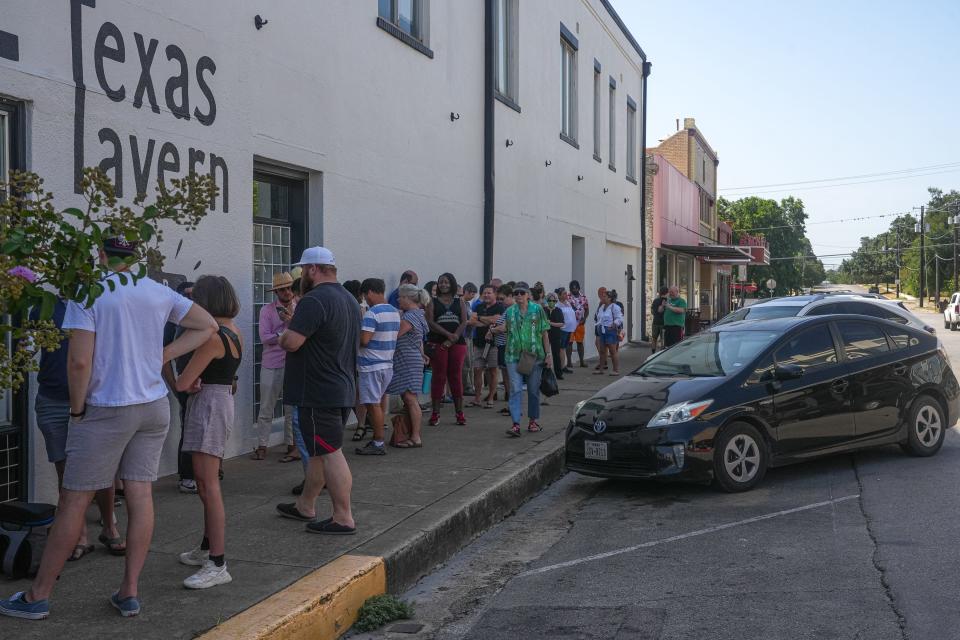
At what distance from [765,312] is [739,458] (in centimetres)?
689

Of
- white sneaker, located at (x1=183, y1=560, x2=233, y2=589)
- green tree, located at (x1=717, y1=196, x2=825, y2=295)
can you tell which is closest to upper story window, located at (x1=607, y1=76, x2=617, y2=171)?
white sneaker, located at (x1=183, y1=560, x2=233, y2=589)

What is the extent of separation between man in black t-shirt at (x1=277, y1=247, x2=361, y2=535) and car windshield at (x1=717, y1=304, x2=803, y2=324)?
909 centimetres

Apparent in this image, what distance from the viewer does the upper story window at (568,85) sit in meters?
19.6

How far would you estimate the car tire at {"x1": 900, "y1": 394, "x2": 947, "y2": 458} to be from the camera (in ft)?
29.6

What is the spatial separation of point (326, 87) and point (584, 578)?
20.6 feet

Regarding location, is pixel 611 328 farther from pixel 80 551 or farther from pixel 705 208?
pixel 705 208

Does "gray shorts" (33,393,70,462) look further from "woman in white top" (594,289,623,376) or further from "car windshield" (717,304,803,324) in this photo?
"woman in white top" (594,289,623,376)

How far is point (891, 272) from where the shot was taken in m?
144

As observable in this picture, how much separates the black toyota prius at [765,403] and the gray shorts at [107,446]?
448 cm

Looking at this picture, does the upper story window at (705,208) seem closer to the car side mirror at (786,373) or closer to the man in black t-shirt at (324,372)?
the car side mirror at (786,373)

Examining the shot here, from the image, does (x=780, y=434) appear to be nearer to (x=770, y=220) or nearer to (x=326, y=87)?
(x=326, y=87)

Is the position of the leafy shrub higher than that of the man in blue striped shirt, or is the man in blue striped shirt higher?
the man in blue striped shirt

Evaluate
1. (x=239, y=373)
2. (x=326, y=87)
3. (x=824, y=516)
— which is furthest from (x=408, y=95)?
(x=824, y=516)

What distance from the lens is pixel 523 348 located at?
9.81 meters
